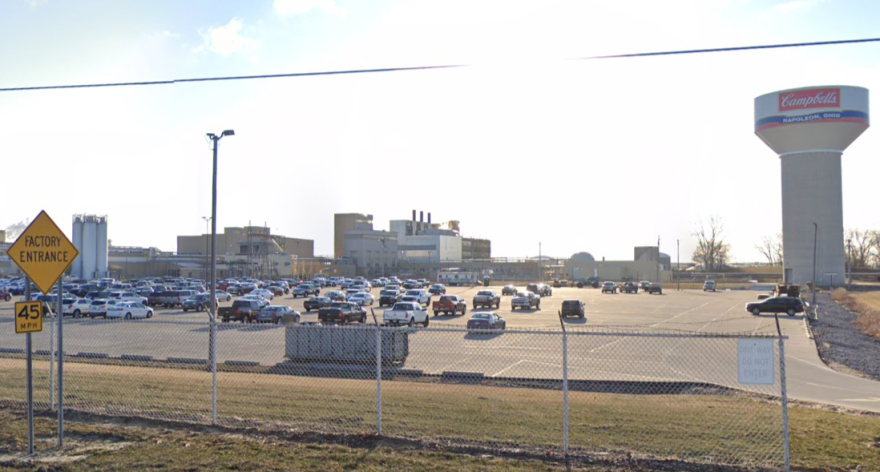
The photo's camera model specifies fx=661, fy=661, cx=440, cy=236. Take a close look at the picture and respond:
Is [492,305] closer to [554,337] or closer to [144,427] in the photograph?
[554,337]

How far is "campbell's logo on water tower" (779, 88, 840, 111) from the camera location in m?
84.4

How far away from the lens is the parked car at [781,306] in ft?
156

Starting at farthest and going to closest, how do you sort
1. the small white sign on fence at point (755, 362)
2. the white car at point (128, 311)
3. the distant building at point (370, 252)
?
the distant building at point (370, 252)
the white car at point (128, 311)
the small white sign on fence at point (755, 362)

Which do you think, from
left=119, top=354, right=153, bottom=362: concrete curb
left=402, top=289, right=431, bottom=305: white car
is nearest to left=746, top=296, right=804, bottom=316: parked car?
left=402, top=289, right=431, bottom=305: white car

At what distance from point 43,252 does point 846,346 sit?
98.0 ft

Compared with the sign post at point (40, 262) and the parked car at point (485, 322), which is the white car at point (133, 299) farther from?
the sign post at point (40, 262)

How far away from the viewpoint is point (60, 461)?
28.6 feet

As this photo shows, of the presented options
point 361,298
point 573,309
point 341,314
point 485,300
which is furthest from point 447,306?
point 341,314

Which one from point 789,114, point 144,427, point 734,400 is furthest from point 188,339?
point 789,114

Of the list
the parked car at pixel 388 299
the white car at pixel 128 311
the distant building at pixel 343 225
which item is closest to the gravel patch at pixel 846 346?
the parked car at pixel 388 299

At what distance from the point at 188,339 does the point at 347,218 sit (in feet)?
502

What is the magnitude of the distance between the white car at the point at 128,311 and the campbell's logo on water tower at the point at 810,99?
8111 cm

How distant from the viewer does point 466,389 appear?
14.5 metres

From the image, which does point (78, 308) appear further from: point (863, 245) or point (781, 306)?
point (863, 245)
